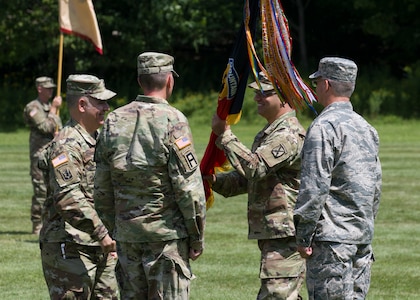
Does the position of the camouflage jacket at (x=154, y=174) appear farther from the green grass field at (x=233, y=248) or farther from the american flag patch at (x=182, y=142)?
the green grass field at (x=233, y=248)

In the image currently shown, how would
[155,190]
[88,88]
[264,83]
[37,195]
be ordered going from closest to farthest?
1. [155,190]
2. [88,88]
3. [264,83]
4. [37,195]

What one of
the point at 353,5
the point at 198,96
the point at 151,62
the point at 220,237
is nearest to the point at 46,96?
the point at 220,237

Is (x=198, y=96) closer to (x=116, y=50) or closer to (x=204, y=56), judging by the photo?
(x=116, y=50)

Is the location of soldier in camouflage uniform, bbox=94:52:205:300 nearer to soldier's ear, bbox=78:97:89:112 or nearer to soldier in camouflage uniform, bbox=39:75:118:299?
soldier in camouflage uniform, bbox=39:75:118:299

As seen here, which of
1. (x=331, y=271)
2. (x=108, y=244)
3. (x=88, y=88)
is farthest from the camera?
(x=88, y=88)

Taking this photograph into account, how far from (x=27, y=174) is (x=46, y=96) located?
643 cm

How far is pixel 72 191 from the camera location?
827 centimetres

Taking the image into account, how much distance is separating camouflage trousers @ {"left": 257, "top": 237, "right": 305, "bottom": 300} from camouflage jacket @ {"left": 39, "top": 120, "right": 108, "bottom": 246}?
1327 millimetres

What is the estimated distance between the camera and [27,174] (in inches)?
952

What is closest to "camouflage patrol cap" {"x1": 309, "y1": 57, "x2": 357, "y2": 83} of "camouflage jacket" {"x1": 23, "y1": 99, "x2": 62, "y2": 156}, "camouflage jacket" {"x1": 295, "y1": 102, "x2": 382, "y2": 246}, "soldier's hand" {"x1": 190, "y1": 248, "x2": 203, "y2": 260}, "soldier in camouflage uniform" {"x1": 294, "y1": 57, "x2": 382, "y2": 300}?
"soldier in camouflage uniform" {"x1": 294, "y1": 57, "x2": 382, "y2": 300}

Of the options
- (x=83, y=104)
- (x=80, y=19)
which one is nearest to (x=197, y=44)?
(x=80, y=19)

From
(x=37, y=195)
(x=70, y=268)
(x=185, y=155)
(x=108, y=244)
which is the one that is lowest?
(x=37, y=195)

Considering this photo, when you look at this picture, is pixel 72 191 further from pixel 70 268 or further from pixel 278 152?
pixel 278 152

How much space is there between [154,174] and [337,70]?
147 cm
